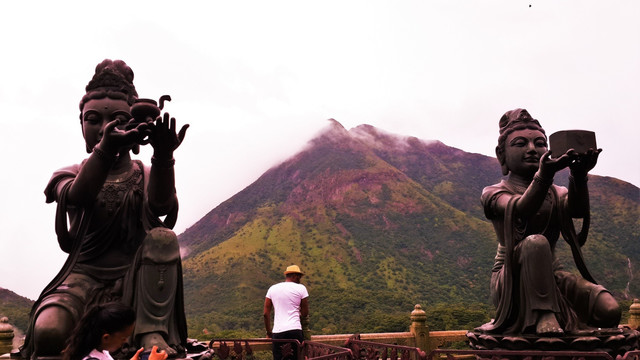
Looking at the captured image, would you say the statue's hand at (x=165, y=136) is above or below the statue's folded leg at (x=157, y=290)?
above

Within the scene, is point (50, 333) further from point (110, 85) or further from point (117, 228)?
point (110, 85)

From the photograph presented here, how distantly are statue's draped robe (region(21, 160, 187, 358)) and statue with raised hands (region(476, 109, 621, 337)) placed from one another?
2.97 m

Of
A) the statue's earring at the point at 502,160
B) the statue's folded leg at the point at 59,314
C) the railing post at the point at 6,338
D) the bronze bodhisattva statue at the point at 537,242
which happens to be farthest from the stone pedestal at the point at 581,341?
the railing post at the point at 6,338

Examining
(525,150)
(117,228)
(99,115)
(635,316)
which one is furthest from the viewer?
(635,316)

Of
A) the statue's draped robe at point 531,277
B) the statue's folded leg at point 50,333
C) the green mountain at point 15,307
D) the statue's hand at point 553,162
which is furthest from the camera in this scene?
the green mountain at point 15,307

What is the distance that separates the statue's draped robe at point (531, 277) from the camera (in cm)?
476

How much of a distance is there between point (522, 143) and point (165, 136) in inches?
140

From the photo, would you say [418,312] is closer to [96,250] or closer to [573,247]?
[573,247]

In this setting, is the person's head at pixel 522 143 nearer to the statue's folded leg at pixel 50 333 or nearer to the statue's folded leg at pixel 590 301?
the statue's folded leg at pixel 590 301

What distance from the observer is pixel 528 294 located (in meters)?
4.79

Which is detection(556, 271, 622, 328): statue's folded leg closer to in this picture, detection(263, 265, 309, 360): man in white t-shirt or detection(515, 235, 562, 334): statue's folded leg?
detection(515, 235, 562, 334): statue's folded leg

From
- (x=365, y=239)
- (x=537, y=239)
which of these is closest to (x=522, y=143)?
(x=537, y=239)

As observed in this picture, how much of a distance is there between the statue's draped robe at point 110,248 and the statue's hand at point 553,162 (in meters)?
3.20

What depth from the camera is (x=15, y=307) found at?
47.9 ft
